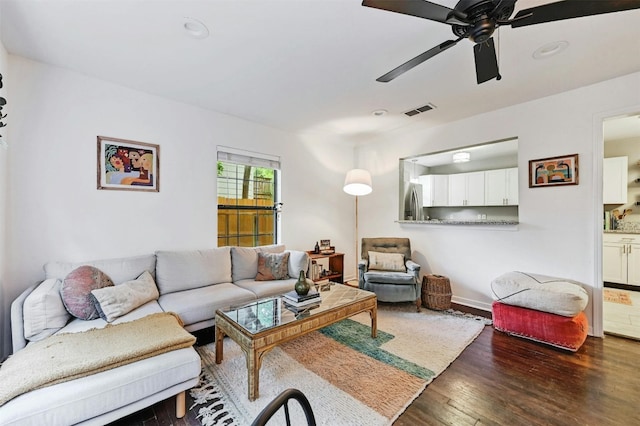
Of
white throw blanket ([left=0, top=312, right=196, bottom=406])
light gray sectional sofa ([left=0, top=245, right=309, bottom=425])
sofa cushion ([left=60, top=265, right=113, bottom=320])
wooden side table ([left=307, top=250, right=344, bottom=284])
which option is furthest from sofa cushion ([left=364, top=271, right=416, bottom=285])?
sofa cushion ([left=60, top=265, right=113, bottom=320])

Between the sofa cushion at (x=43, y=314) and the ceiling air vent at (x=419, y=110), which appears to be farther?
the ceiling air vent at (x=419, y=110)

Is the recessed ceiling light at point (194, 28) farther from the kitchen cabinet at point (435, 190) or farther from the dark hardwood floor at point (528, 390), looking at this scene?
the kitchen cabinet at point (435, 190)

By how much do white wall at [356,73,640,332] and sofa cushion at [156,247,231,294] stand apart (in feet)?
9.47

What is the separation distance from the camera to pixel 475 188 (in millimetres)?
5281

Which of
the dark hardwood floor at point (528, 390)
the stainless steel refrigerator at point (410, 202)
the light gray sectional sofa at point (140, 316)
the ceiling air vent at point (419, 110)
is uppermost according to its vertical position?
the ceiling air vent at point (419, 110)

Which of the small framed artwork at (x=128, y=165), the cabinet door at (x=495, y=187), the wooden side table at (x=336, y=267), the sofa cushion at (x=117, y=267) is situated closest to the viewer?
the sofa cushion at (x=117, y=267)

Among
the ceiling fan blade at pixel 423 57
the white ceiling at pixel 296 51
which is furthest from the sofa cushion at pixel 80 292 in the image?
the ceiling fan blade at pixel 423 57

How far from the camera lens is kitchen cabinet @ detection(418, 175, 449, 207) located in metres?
5.73

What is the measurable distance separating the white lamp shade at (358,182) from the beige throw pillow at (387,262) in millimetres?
989

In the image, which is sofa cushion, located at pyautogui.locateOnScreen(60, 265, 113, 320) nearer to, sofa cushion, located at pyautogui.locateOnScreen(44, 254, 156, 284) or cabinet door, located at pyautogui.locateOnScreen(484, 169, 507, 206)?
sofa cushion, located at pyautogui.locateOnScreen(44, 254, 156, 284)

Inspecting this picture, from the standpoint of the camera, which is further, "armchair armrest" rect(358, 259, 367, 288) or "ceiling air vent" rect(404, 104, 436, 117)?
"armchair armrest" rect(358, 259, 367, 288)

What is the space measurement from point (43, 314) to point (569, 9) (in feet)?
11.9

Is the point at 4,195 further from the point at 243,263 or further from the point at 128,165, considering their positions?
the point at 243,263

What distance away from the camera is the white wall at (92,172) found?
2.29m
